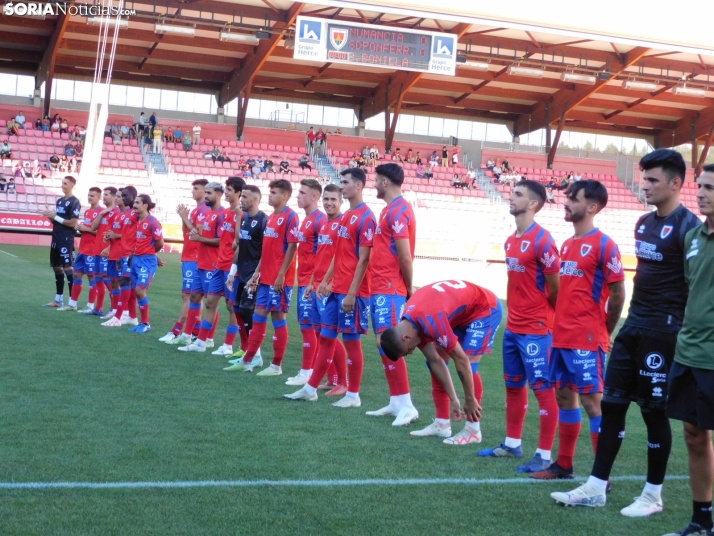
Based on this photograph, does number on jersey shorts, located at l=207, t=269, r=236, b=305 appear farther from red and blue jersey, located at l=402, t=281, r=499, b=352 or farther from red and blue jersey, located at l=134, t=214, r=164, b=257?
red and blue jersey, located at l=402, t=281, r=499, b=352

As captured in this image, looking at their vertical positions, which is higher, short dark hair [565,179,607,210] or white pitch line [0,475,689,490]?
short dark hair [565,179,607,210]

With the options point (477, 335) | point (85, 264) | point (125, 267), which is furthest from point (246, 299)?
point (85, 264)

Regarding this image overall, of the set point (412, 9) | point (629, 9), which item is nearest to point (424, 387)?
point (412, 9)

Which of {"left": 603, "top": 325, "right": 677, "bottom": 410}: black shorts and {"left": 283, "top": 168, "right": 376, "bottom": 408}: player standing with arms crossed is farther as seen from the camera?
{"left": 283, "top": 168, "right": 376, "bottom": 408}: player standing with arms crossed

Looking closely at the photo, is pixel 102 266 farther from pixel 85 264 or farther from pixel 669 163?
pixel 669 163

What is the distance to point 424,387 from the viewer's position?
28.1 feet

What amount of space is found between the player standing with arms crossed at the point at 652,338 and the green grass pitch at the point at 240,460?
229 mm

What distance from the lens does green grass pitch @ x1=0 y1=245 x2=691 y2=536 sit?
411cm

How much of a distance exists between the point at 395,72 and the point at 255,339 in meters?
29.6

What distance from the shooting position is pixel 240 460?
5.18 metres

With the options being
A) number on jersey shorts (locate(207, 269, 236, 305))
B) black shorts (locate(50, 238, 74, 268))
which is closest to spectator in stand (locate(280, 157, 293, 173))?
black shorts (locate(50, 238, 74, 268))

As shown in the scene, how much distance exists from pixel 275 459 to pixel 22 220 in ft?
86.4

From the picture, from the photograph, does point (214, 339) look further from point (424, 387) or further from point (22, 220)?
point (22, 220)

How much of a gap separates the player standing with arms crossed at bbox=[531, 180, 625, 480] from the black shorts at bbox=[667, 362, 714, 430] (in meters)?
0.91
